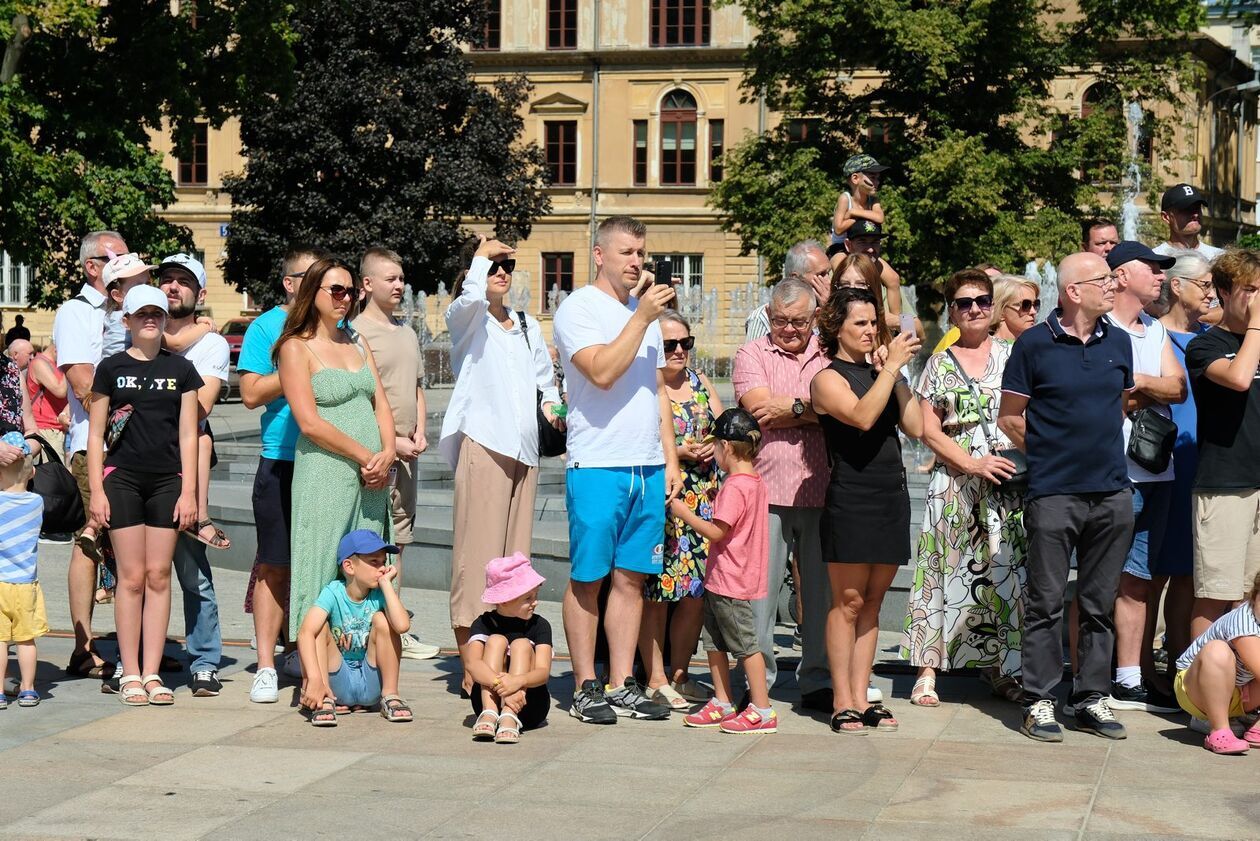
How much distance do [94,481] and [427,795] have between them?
259 cm

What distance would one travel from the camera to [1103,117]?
38.9 m

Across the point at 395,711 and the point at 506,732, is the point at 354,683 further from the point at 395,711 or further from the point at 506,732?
the point at 506,732

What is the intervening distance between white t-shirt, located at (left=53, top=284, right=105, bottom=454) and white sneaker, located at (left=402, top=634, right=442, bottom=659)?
6.47ft

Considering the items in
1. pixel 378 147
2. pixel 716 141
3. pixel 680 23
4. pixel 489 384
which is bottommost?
pixel 489 384

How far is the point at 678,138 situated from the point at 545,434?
152 feet

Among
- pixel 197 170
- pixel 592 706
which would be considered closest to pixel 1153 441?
pixel 592 706

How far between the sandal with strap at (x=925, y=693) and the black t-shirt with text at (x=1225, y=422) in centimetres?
150

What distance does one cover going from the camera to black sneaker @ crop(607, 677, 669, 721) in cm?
750

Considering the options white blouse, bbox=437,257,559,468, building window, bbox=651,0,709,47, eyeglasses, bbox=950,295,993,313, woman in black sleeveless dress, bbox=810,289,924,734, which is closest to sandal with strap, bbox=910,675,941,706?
woman in black sleeveless dress, bbox=810,289,924,734

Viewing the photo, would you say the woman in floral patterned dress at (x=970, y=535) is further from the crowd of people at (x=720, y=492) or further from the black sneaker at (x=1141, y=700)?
the black sneaker at (x=1141, y=700)

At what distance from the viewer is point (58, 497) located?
312 inches

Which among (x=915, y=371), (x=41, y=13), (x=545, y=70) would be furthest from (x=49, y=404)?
(x=545, y=70)

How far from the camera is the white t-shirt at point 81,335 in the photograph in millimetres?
8516

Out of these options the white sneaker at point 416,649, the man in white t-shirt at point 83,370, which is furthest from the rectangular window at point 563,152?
the man in white t-shirt at point 83,370
